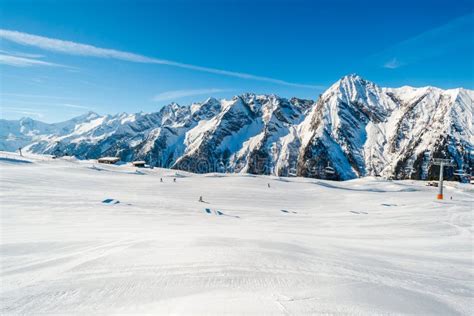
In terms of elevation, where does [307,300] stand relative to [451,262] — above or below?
above

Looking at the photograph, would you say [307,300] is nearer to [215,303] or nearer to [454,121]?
[215,303]

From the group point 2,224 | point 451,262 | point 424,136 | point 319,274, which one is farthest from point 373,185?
point 424,136

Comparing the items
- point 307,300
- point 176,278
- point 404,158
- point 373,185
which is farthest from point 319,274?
point 404,158

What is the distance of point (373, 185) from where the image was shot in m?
39.6

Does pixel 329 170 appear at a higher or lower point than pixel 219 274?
lower

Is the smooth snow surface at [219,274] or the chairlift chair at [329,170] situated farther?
the chairlift chair at [329,170]

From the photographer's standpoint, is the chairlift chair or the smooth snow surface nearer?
the smooth snow surface

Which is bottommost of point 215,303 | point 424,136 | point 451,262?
point 451,262

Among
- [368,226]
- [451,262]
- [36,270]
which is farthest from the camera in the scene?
[368,226]

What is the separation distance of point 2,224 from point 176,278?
30.8 ft

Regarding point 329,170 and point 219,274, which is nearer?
point 219,274

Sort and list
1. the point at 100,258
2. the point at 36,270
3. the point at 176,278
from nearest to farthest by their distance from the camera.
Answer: the point at 176,278
the point at 36,270
the point at 100,258

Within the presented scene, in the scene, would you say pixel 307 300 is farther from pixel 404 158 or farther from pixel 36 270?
pixel 404 158

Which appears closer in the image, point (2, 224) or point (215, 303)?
point (215, 303)
